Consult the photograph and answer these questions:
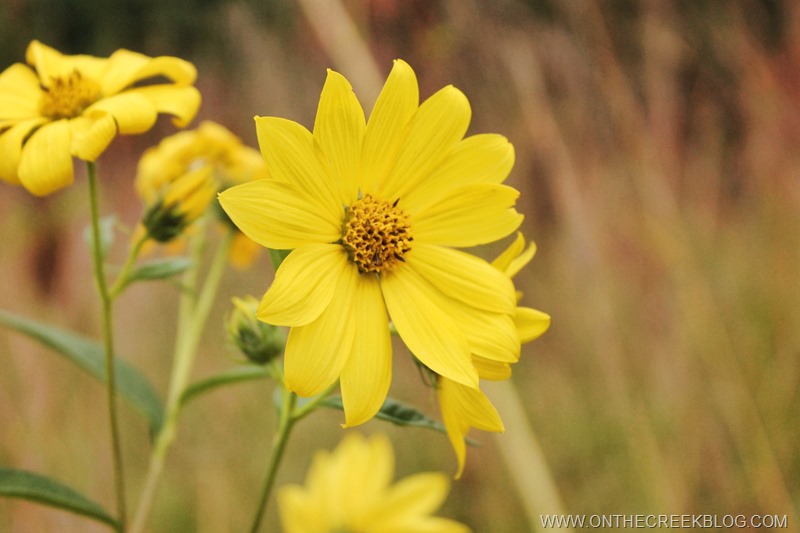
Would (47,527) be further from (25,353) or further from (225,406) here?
(225,406)

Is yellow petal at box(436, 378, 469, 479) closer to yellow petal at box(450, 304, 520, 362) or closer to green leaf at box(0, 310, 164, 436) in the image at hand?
yellow petal at box(450, 304, 520, 362)

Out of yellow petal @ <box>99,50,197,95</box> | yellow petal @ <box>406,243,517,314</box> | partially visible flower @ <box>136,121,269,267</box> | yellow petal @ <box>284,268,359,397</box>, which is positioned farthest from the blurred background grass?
yellow petal @ <box>284,268,359,397</box>

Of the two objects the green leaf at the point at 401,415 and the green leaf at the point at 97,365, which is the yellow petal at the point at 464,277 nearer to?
the green leaf at the point at 401,415

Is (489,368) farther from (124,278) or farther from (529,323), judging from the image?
(124,278)

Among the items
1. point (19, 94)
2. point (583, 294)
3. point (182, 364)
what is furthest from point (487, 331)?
point (583, 294)

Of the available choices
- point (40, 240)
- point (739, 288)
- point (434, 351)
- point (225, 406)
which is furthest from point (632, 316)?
point (40, 240)

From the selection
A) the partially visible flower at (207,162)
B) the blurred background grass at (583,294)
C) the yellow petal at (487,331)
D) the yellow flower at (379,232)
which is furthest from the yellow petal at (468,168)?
the blurred background grass at (583,294)

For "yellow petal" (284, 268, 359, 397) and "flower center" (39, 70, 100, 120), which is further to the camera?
"flower center" (39, 70, 100, 120)
